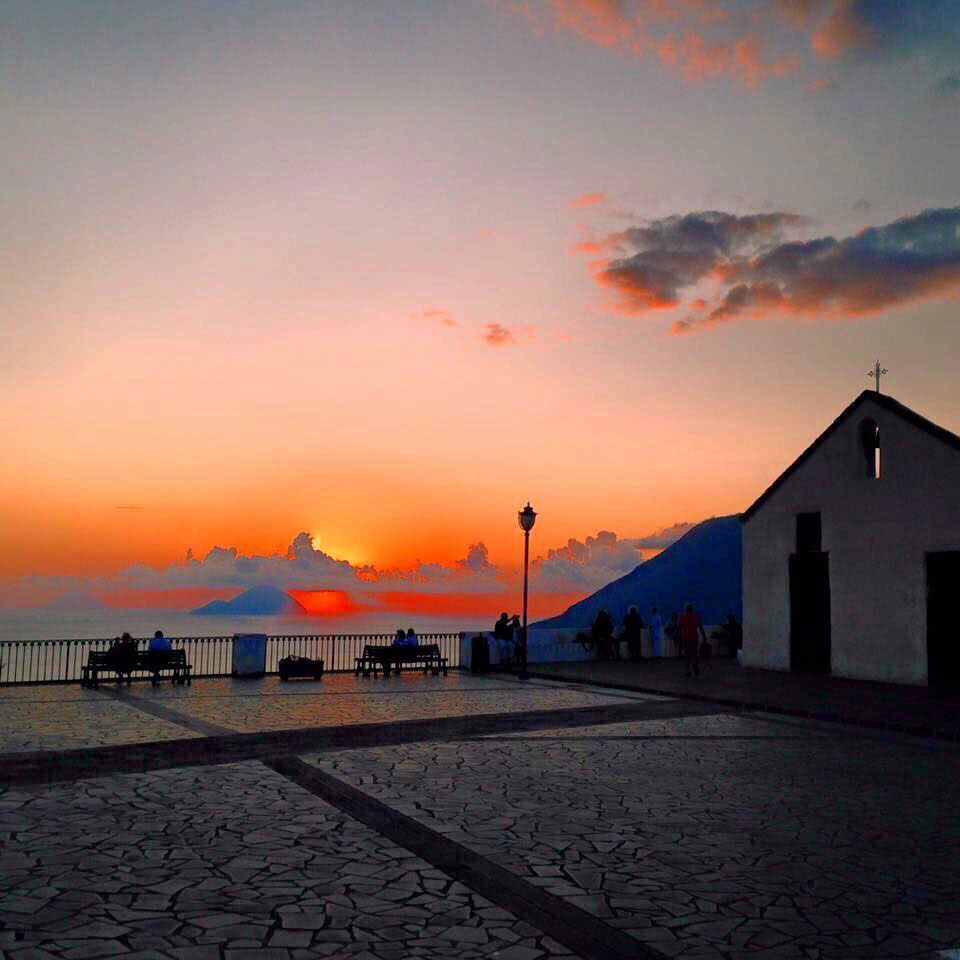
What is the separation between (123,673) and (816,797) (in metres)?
17.0

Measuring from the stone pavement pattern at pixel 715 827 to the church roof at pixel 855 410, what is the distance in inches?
419

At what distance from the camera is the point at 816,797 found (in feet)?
33.9

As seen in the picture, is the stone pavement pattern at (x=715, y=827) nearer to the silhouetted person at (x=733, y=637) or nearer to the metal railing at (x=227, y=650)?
the metal railing at (x=227, y=650)

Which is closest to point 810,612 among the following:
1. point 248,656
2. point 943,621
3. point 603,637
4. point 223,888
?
point 943,621

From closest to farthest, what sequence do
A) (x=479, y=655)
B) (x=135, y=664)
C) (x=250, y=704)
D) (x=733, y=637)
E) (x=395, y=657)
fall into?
(x=250, y=704) < (x=135, y=664) < (x=395, y=657) < (x=479, y=655) < (x=733, y=637)

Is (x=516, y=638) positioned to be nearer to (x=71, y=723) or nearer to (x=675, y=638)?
(x=675, y=638)

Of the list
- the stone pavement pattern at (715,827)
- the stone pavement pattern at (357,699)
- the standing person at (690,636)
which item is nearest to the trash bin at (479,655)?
the stone pavement pattern at (357,699)

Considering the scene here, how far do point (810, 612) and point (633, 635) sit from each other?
249 inches

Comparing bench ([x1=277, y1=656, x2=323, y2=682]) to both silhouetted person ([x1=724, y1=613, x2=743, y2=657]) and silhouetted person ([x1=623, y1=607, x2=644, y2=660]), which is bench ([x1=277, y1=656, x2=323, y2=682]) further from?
silhouetted person ([x1=724, y1=613, x2=743, y2=657])

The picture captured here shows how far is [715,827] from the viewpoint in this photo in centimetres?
890

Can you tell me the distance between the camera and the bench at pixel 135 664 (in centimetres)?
2142

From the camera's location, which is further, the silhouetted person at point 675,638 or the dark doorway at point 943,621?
the silhouetted person at point 675,638

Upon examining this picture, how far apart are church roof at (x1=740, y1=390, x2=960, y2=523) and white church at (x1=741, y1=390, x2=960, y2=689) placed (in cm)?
3

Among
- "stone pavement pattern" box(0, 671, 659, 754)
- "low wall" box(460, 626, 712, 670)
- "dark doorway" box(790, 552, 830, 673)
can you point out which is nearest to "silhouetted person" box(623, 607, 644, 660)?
"low wall" box(460, 626, 712, 670)
